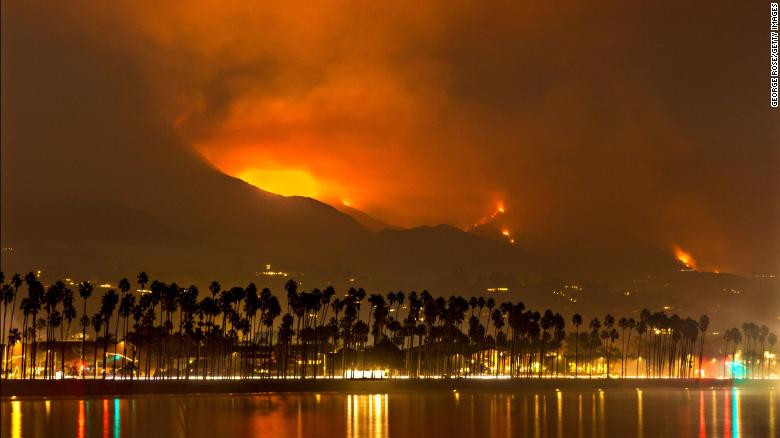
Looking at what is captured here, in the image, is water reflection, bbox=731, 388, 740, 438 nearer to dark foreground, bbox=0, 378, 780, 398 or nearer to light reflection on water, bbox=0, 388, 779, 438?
light reflection on water, bbox=0, 388, 779, 438

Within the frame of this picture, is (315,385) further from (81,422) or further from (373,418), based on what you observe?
(81,422)

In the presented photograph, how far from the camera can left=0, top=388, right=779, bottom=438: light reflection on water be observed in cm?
6913

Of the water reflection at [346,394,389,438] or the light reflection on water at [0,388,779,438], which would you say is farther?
the light reflection on water at [0,388,779,438]

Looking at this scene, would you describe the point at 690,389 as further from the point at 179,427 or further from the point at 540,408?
the point at 179,427

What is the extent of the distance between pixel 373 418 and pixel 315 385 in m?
61.8

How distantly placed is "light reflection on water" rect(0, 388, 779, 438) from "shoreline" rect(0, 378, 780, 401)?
747 centimetres

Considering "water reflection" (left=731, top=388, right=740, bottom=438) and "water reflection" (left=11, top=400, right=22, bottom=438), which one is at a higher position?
"water reflection" (left=11, top=400, right=22, bottom=438)

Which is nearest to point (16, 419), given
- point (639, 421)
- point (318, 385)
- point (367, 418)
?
point (367, 418)

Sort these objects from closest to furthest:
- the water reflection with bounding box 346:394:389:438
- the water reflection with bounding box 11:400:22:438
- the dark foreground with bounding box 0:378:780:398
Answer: the water reflection with bounding box 11:400:22:438 → the water reflection with bounding box 346:394:389:438 → the dark foreground with bounding box 0:378:780:398

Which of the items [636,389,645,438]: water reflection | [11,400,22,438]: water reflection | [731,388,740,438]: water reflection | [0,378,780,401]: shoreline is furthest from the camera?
[0,378,780,401]: shoreline

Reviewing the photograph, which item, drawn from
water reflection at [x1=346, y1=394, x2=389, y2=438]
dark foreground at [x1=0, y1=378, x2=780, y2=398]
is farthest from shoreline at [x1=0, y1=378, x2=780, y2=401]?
water reflection at [x1=346, y1=394, x2=389, y2=438]

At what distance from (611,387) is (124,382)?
254ft

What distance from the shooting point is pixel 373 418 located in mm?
80938

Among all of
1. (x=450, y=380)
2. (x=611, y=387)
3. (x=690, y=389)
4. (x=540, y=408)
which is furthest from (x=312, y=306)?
(x=540, y=408)
